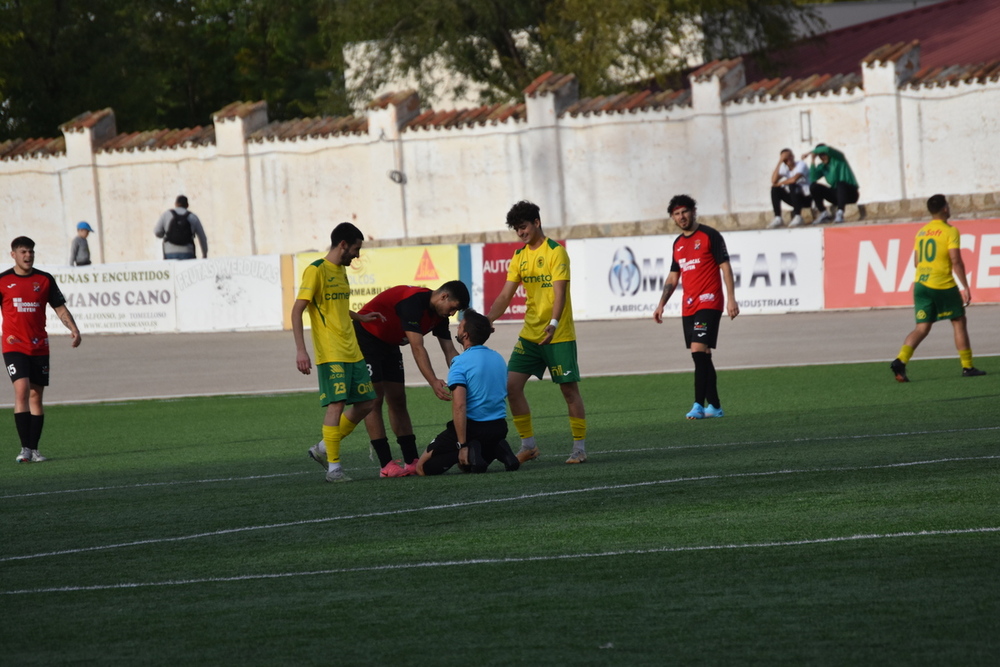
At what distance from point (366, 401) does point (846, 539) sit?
4.01m

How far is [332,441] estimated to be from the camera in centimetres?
934

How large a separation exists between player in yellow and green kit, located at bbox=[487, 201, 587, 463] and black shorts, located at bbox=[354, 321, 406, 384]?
0.76 m

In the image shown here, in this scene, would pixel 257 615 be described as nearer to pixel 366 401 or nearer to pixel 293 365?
pixel 366 401

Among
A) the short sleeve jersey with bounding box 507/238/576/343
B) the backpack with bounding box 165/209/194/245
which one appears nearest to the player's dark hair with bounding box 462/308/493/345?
the short sleeve jersey with bounding box 507/238/576/343

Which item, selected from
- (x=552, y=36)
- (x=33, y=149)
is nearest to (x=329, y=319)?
(x=33, y=149)

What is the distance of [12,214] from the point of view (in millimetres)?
32781

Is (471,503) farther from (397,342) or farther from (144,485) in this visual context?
(144,485)

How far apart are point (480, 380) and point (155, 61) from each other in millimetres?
45248

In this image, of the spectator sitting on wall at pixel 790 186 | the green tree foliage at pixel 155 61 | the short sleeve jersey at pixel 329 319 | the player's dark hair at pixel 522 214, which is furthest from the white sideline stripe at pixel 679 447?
the green tree foliage at pixel 155 61

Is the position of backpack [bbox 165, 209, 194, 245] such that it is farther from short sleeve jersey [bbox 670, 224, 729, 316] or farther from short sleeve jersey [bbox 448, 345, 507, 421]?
short sleeve jersey [bbox 448, 345, 507, 421]

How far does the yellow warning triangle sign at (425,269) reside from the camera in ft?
80.4

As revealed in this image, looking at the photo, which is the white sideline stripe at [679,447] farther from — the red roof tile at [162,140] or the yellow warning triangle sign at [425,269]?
the red roof tile at [162,140]

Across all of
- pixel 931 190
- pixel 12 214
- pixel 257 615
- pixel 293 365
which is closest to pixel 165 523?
pixel 257 615

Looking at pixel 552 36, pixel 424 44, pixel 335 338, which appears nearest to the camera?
pixel 335 338
